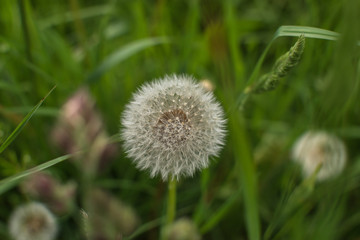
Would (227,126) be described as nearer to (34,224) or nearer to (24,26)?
(34,224)

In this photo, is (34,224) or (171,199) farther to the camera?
(34,224)

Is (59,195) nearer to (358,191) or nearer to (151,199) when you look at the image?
(151,199)

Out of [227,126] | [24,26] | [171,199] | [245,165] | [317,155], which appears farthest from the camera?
[317,155]

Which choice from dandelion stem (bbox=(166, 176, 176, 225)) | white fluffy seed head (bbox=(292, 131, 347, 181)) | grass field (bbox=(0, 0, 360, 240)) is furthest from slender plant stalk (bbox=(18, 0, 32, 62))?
white fluffy seed head (bbox=(292, 131, 347, 181))

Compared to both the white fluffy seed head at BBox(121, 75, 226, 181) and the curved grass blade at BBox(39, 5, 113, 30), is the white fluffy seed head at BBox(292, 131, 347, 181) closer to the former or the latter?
the white fluffy seed head at BBox(121, 75, 226, 181)

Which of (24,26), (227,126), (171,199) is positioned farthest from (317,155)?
(24,26)

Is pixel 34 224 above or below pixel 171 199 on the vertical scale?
above

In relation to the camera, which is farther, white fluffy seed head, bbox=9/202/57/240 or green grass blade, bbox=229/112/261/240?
white fluffy seed head, bbox=9/202/57/240
